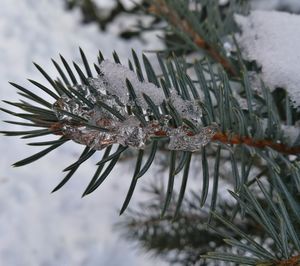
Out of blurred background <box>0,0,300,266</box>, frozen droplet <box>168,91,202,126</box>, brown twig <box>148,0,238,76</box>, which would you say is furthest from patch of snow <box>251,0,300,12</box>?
frozen droplet <box>168,91,202,126</box>

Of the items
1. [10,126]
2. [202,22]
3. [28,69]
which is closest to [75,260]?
[10,126]

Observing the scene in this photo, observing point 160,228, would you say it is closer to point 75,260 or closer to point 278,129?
point 278,129

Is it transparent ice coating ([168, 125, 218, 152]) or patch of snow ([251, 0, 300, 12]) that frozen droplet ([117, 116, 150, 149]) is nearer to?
transparent ice coating ([168, 125, 218, 152])

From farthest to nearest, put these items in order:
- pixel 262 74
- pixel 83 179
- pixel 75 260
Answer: pixel 83 179
pixel 75 260
pixel 262 74

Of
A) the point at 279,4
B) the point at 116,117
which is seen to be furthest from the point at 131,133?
the point at 279,4

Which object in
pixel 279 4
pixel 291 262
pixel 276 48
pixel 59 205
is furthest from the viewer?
pixel 59 205

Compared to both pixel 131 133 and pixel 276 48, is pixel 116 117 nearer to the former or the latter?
pixel 131 133

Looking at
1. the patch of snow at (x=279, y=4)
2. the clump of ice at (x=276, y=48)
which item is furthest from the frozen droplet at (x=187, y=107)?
the patch of snow at (x=279, y=4)
